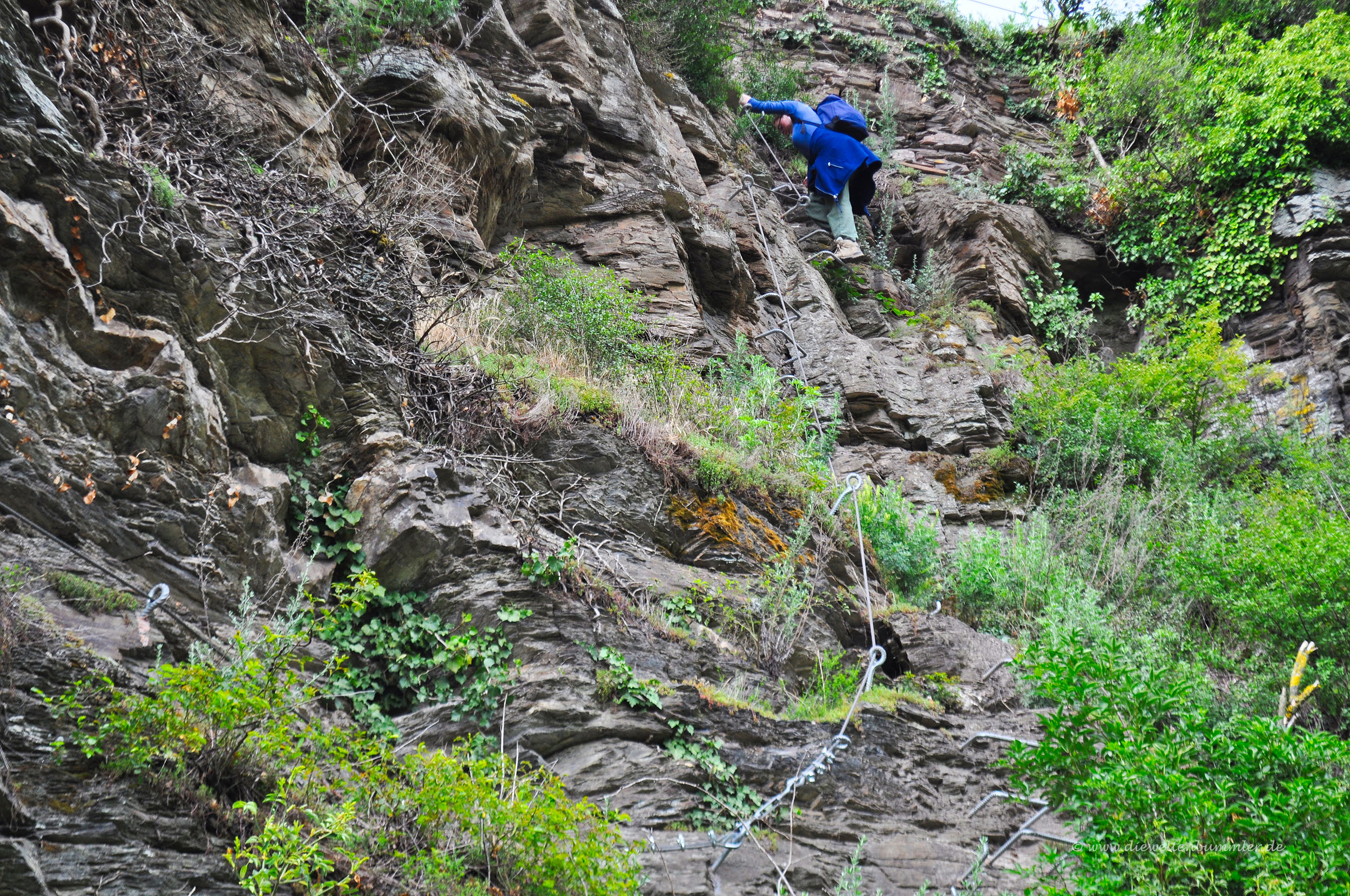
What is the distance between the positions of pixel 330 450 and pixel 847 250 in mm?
9470

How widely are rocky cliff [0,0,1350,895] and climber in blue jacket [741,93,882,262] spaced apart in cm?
496

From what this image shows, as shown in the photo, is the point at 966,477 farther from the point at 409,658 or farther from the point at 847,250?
the point at 409,658

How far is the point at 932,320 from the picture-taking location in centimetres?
1255

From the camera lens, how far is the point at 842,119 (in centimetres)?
1300

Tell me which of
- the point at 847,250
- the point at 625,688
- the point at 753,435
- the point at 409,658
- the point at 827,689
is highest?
the point at 847,250

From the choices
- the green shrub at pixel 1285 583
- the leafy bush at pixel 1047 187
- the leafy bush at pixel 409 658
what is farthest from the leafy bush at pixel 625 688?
the leafy bush at pixel 1047 187

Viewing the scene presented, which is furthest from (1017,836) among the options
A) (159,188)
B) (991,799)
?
(159,188)

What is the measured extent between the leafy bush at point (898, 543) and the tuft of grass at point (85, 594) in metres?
5.53

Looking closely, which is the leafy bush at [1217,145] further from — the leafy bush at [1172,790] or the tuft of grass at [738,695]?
the leafy bush at [1172,790]

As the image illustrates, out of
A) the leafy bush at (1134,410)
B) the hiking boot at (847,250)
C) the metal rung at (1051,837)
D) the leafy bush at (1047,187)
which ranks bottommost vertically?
the metal rung at (1051,837)

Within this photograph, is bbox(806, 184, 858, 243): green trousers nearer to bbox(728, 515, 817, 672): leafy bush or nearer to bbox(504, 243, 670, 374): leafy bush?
bbox(504, 243, 670, 374): leafy bush

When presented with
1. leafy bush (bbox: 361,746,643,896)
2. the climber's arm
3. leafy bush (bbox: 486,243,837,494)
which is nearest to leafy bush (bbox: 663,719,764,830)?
leafy bush (bbox: 361,746,643,896)

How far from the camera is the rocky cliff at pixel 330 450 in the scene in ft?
11.2

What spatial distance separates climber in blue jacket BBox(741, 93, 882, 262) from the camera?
12797 millimetres
